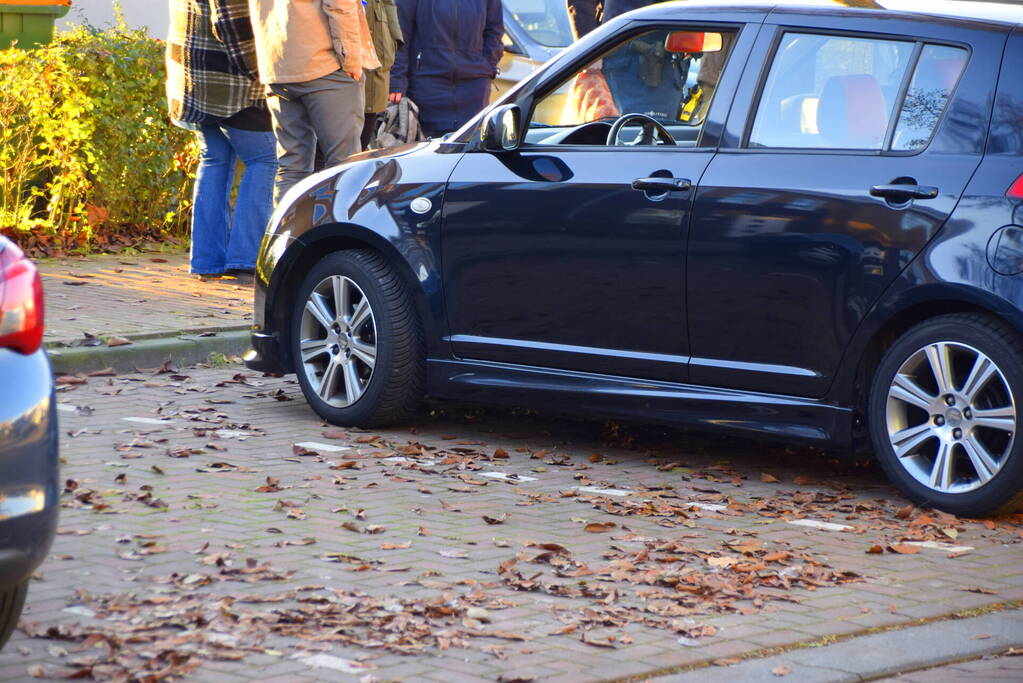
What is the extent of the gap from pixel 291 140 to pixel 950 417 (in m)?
5.09

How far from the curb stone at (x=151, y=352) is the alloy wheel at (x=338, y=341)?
4.80ft

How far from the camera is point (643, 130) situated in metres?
7.07

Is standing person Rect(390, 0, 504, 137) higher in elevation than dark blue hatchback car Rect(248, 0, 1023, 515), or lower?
higher

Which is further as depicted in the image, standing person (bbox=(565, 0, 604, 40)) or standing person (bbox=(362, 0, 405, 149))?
standing person (bbox=(565, 0, 604, 40))

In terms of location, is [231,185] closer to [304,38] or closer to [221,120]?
[221,120]

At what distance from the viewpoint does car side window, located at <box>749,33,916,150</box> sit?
251 inches

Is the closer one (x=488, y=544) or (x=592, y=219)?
(x=488, y=544)

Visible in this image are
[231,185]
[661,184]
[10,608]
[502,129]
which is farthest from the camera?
[231,185]

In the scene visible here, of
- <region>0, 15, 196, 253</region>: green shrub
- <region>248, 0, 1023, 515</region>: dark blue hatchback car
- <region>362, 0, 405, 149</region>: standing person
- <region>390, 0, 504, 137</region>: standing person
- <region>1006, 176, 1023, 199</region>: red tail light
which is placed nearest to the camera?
<region>1006, 176, 1023, 199</region>: red tail light

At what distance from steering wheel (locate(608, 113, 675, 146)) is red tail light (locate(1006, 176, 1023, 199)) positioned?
4.87 feet

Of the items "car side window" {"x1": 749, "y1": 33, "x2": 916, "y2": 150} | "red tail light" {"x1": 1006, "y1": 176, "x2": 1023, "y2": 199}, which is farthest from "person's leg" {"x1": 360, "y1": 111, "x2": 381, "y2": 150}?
"red tail light" {"x1": 1006, "y1": 176, "x2": 1023, "y2": 199}

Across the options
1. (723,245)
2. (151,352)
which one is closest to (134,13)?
(151,352)

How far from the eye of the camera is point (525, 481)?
Result: 6695mm

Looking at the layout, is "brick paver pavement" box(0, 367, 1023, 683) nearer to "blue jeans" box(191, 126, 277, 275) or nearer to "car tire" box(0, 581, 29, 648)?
"car tire" box(0, 581, 29, 648)
